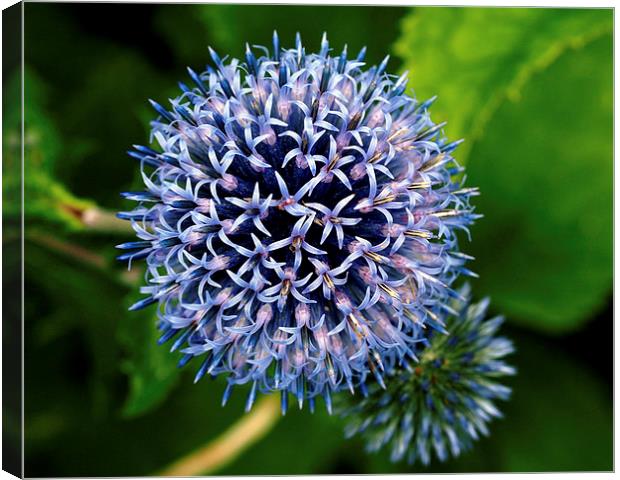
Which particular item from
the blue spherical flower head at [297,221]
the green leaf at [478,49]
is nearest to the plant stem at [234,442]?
the blue spherical flower head at [297,221]

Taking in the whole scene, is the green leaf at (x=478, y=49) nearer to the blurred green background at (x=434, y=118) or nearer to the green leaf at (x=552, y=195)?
the blurred green background at (x=434, y=118)

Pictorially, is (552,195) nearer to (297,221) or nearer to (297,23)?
(297,23)

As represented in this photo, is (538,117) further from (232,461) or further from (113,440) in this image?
(113,440)

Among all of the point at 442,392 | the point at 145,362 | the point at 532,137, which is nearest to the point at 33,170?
the point at 145,362

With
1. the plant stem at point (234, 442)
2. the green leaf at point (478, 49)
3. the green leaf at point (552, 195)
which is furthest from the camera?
the green leaf at point (552, 195)

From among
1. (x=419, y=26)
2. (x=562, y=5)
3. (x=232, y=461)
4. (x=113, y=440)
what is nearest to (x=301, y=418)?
(x=232, y=461)
